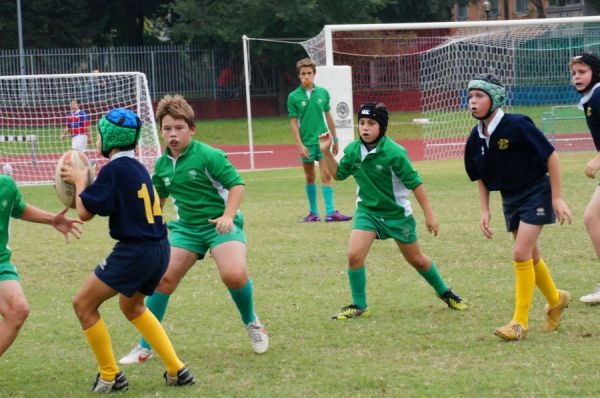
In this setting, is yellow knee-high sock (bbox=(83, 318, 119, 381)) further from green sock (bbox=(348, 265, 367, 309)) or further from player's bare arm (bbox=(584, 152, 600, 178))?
player's bare arm (bbox=(584, 152, 600, 178))

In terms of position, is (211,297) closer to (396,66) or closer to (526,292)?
(526,292)

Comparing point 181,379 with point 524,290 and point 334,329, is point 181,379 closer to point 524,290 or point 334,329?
point 334,329

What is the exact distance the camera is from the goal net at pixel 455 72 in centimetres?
2161

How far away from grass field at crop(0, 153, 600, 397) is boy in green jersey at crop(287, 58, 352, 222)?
1186mm

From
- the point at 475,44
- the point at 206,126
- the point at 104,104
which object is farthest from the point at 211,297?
the point at 206,126

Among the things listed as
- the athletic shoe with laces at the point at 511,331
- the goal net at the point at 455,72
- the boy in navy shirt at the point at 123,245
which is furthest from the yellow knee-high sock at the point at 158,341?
the goal net at the point at 455,72

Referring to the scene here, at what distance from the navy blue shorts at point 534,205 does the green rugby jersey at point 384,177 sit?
0.80m

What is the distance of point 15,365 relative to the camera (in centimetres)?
609

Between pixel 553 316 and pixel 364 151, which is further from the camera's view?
pixel 364 151

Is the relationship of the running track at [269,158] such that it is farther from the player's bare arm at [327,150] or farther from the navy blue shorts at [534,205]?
the navy blue shorts at [534,205]

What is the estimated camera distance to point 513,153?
6.39 m

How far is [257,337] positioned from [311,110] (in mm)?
7070

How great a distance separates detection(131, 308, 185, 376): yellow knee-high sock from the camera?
5.41m

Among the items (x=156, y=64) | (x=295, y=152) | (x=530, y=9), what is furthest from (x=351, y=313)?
(x=530, y=9)
